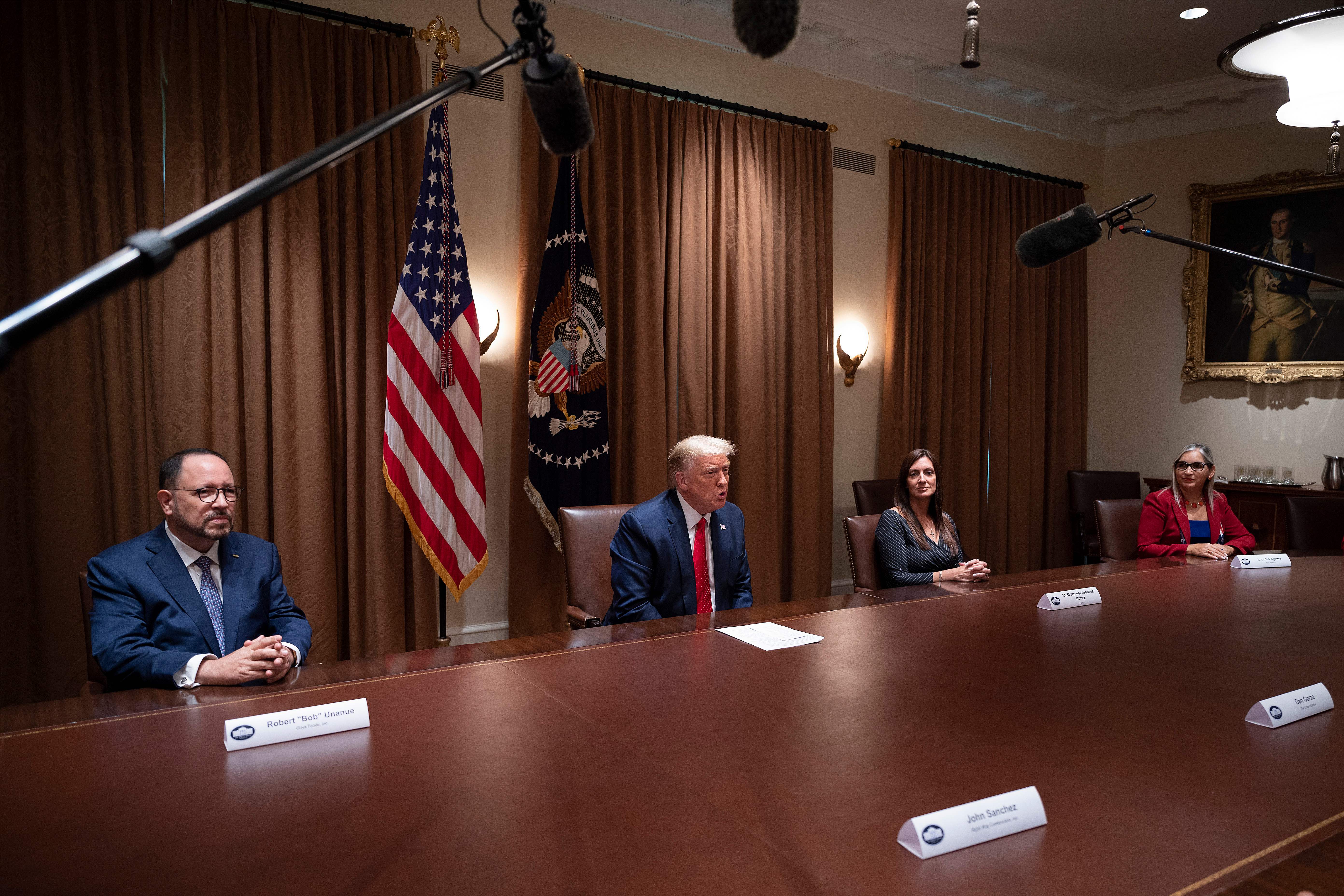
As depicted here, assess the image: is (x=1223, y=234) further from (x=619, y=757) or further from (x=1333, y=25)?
(x=619, y=757)

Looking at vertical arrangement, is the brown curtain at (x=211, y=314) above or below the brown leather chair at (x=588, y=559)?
above

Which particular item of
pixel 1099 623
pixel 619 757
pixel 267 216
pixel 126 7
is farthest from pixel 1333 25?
pixel 126 7

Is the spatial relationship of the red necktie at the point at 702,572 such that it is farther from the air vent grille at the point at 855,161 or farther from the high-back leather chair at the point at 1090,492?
the high-back leather chair at the point at 1090,492

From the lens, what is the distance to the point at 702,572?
3.14 metres

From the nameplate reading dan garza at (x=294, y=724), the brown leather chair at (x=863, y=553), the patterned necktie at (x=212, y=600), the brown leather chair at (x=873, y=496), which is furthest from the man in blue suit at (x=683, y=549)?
the brown leather chair at (x=873, y=496)

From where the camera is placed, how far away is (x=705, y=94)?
505 centimetres

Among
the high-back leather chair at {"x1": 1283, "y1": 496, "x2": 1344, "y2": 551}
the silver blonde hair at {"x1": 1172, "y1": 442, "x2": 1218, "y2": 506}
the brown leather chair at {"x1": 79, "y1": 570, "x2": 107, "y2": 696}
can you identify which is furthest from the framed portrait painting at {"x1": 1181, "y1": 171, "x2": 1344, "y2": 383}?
the brown leather chair at {"x1": 79, "y1": 570, "x2": 107, "y2": 696}

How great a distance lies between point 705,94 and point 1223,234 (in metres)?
4.05

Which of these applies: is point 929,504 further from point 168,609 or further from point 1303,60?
point 168,609

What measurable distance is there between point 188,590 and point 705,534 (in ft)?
5.31

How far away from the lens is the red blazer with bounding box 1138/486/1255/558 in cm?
416

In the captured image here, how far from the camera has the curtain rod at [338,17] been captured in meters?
3.73

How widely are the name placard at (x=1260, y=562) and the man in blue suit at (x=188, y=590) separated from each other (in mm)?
3382

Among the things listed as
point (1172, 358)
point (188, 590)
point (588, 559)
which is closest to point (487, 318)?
point (588, 559)
